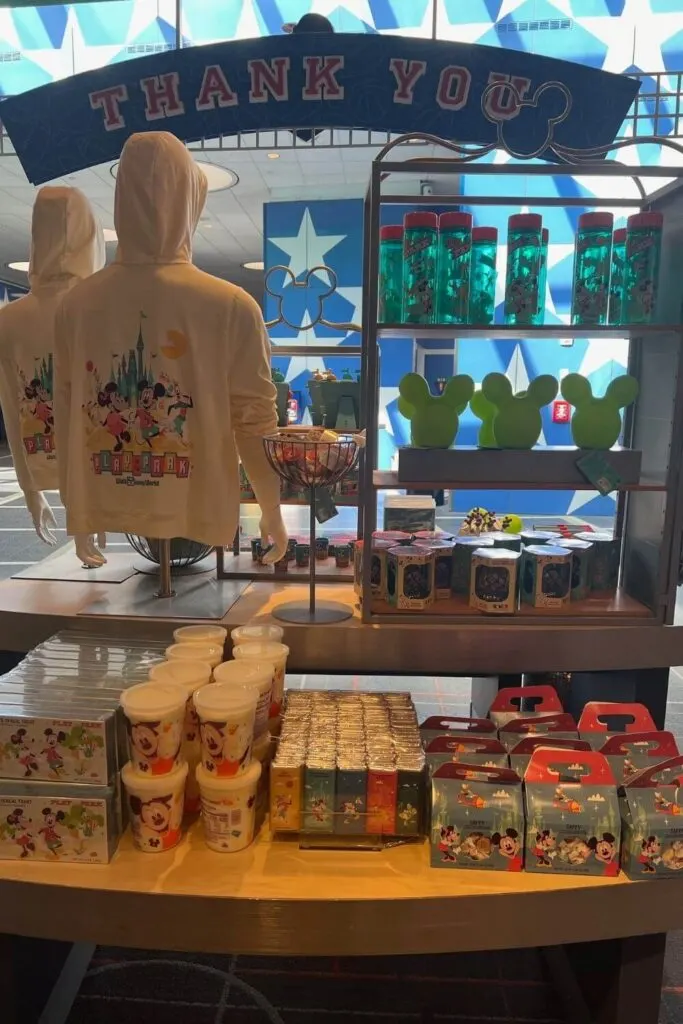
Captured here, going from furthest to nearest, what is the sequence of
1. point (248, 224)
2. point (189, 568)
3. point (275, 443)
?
point (248, 224) → point (189, 568) → point (275, 443)

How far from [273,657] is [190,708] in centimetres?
22

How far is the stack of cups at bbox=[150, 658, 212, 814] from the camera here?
1.47 m

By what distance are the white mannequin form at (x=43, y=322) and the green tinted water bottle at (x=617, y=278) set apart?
4.68 feet

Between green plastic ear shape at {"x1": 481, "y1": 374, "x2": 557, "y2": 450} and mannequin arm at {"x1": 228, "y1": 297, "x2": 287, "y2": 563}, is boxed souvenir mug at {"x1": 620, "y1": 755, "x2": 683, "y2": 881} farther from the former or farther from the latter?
mannequin arm at {"x1": 228, "y1": 297, "x2": 287, "y2": 563}

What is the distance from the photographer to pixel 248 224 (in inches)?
380

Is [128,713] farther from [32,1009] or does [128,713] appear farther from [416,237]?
[416,237]

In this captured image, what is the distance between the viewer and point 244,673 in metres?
1.50

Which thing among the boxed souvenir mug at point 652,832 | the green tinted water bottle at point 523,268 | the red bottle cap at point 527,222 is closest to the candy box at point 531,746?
the boxed souvenir mug at point 652,832

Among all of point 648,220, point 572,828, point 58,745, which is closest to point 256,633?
point 58,745

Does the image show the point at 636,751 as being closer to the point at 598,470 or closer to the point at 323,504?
the point at 598,470

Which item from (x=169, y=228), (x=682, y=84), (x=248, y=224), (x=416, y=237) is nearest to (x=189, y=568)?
(x=169, y=228)

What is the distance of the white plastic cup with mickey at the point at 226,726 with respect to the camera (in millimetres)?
1337

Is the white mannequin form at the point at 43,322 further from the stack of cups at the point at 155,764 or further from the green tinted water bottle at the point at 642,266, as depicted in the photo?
the green tinted water bottle at the point at 642,266

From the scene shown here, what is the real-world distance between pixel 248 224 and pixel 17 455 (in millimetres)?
Answer: 8185
